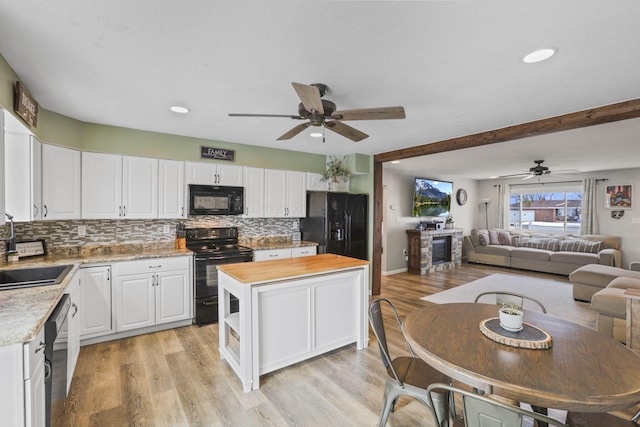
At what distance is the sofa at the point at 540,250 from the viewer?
628 cm

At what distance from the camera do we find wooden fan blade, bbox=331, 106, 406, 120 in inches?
79.1

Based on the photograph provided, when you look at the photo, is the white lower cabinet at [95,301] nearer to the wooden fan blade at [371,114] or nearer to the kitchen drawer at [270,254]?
the kitchen drawer at [270,254]

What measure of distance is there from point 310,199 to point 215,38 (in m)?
3.28

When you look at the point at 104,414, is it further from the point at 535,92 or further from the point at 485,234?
the point at 485,234

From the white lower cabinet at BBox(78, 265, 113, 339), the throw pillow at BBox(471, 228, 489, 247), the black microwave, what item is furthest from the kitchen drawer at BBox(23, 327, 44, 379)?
the throw pillow at BBox(471, 228, 489, 247)

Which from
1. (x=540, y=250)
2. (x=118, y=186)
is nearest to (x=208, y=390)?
(x=118, y=186)

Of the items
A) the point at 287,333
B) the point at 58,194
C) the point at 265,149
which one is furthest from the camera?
the point at 265,149

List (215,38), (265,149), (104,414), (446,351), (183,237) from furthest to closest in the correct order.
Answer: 1. (265,149)
2. (183,237)
3. (104,414)
4. (215,38)
5. (446,351)

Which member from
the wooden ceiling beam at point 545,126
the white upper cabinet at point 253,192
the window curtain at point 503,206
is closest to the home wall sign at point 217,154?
the white upper cabinet at point 253,192

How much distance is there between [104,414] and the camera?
79.3 inches

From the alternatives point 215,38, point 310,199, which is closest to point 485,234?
point 310,199

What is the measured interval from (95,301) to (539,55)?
425cm

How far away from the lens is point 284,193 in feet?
14.9

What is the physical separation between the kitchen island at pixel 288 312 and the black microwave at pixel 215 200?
141cm
